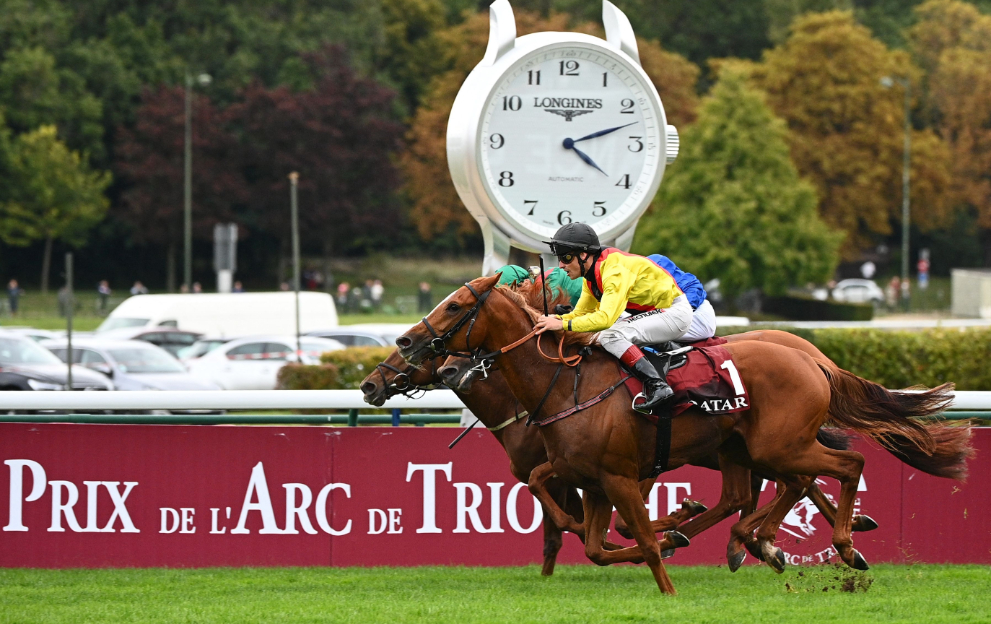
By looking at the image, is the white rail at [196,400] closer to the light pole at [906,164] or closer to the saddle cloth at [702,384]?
the saddle cloth at [702,384]

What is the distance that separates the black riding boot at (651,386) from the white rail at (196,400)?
2.08 meters

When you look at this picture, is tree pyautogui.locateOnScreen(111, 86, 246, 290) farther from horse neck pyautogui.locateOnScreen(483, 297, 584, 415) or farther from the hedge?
horse neck pyautogui.locateOnScreen(483, 297, 584, 415)

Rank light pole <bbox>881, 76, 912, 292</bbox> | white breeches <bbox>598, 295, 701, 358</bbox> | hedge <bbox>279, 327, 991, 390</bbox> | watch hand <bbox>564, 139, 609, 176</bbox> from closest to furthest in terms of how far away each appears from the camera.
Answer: white breeches <bbox>598, 295, 701, 358</bbox>
watch hand <bbox>564, 139, 609, 176</bbox>
hedge <bbox>279, 327, 991, 390</bbox>
light pole <bbox>881, 76, 912, 292</bbox>

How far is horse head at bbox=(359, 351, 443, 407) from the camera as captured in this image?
721 centimetres

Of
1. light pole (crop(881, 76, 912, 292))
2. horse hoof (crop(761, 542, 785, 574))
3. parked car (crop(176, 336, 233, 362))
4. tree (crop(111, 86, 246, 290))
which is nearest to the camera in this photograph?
horse hoof (crop(761, 542, 785, 574))

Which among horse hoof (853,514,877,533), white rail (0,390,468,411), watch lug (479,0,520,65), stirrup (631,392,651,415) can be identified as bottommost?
horse hoof (853,514,877,533)

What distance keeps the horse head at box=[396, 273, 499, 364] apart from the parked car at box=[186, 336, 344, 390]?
15.1 metres

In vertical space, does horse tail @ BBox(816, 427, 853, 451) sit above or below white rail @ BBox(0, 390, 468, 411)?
below

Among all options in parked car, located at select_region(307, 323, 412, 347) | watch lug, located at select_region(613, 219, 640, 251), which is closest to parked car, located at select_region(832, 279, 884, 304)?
parked car, located at select_region(307, 323, 412, 347)

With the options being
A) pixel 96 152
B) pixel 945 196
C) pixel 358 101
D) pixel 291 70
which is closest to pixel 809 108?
pixel 945 196

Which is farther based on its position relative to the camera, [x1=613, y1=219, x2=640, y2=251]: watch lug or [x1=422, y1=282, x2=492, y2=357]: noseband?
[x1=613, y1=219, x2=640, y2=251]: watch lug

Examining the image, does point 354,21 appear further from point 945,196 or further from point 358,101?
point 945,196

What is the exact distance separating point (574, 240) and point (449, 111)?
4667 centimetres

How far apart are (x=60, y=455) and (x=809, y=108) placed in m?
48.4
